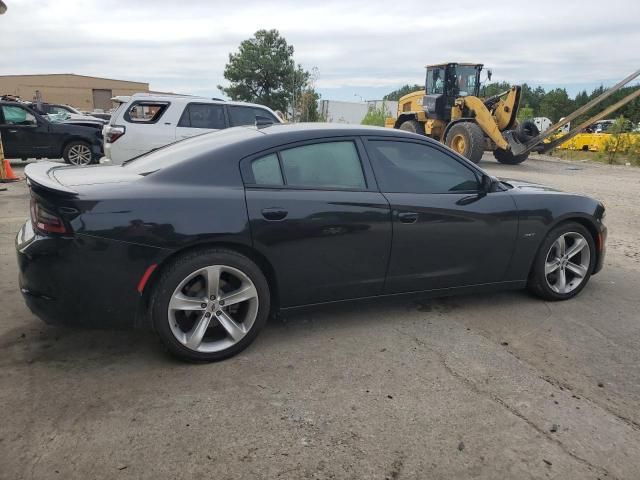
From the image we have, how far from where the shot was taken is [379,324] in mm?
3891

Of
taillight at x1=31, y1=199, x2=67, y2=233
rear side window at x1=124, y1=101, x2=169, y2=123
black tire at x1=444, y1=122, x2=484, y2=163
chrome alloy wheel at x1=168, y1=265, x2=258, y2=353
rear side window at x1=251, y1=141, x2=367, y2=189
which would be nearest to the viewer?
taillight at x1=31, y1=199, x2=67, y2=233

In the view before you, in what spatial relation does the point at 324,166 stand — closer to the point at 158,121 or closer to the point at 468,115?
the point at 158,121

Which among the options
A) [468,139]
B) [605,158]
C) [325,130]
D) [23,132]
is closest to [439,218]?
[325,130]

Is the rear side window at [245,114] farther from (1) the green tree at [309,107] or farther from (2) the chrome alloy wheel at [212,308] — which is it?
(1) the green tree at [309,107]

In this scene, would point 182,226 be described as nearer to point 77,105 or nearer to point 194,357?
point 194,357

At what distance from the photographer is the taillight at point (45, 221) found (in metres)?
2.91

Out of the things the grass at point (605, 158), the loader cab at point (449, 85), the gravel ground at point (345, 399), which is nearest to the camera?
the gravel ground at point (345, 399)

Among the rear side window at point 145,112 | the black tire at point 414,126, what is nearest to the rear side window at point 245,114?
the rear side window at point 145,112

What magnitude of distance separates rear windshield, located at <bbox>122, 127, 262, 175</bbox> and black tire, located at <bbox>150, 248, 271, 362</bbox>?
672 millimetres

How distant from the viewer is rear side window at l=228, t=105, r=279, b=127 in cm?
978

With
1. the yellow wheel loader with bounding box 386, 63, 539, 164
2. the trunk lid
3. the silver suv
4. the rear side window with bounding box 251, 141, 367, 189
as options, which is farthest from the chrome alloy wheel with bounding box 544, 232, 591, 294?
the yellow wheel loader with bounding box 386, 63, 539, 164

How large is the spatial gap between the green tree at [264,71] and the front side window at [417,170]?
44474mm

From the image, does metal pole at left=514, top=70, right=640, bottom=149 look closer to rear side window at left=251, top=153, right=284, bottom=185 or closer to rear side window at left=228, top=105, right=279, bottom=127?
rear side window at left=228, top=105, right=279, bottom=127

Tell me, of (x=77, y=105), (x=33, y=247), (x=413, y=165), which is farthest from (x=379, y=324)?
(x=77, y=105)
